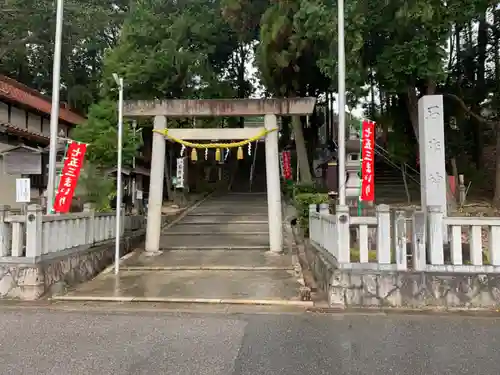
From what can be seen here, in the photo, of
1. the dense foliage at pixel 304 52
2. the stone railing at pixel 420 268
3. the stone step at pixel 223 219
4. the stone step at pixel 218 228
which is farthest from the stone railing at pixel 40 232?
the dense foliage at pixel 304 52

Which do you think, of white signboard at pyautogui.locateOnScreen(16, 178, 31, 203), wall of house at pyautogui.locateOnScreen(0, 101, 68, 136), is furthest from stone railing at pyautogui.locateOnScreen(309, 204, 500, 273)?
wall of house at pyautogui.locateOnScreen(0, 101, 68, 136)

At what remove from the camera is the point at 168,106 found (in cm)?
1196

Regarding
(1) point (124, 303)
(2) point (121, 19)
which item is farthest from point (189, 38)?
(1) point (124, 303)

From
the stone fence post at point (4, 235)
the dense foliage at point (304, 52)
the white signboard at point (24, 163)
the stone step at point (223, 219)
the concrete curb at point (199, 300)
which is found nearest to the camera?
the concrete curb at point (199, 300)

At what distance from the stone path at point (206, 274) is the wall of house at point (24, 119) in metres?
9.70

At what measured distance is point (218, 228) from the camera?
16.8 metres

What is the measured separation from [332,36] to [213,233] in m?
7.73

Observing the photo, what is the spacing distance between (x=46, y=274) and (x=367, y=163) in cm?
689

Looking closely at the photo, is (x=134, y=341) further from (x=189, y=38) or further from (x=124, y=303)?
(x=189, y=38)

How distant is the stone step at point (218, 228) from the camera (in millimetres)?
16125

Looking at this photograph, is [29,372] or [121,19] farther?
[121,19]

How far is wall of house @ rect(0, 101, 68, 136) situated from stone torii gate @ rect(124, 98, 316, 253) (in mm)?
10323

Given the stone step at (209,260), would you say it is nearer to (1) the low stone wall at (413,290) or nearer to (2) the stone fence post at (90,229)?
(2) the stone fence post at (90,229)

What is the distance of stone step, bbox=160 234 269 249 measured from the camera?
12.9 meters
